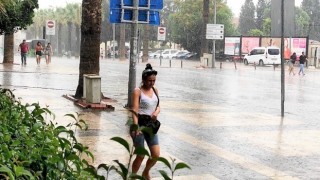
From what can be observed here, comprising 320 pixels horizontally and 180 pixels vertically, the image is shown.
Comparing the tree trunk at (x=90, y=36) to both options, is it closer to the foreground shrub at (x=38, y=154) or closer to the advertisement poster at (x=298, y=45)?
the foreground shrub at (x=38, y=154)

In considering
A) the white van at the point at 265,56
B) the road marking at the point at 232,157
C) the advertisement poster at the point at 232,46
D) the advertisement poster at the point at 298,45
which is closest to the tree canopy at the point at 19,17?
the road marking at the point at 232,157

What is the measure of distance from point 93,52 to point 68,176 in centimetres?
1140

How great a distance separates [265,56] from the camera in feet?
160

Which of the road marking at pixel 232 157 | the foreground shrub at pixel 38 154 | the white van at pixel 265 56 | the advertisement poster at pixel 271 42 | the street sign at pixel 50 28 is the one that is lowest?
the road marking at pixel 232 157

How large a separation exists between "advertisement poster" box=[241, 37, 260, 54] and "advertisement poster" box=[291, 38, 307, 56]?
4835 mm

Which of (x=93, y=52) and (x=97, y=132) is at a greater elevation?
(x=93, y=52)

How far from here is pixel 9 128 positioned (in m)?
5.17

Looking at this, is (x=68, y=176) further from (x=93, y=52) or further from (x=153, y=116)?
(x=93, y=52)

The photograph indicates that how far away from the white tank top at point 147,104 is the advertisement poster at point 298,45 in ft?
153

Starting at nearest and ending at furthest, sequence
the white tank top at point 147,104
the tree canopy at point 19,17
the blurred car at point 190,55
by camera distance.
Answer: the white tank top at point 147,104 < the tree canopy at point 19,17 < the blurred car at point 190,55

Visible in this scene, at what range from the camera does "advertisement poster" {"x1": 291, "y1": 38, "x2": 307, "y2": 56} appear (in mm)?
51125

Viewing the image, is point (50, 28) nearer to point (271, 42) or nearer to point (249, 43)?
point (249, 43)

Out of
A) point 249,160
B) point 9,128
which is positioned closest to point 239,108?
point 249,160

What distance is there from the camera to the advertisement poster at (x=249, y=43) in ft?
184
